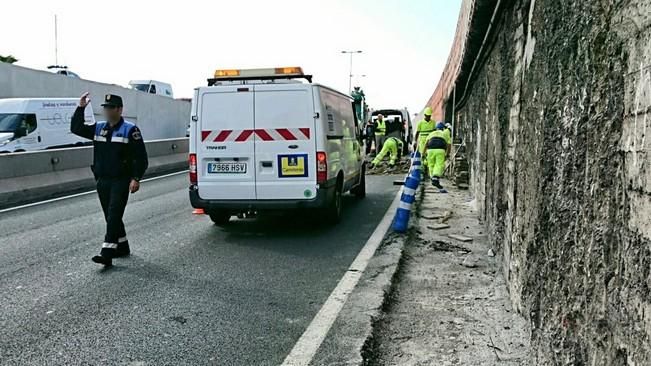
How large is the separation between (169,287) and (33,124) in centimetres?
1598

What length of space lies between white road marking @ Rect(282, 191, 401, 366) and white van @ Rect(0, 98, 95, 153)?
15.4m

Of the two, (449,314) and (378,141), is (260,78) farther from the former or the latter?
(378,141)

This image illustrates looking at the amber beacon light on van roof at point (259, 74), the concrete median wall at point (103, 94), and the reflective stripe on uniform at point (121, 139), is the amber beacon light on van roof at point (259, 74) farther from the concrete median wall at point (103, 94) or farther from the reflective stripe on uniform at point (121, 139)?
the concrete median wall at point (103, 94)

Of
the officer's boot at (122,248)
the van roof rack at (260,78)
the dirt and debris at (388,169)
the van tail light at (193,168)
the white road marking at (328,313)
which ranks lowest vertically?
the white road marking at (328,313)

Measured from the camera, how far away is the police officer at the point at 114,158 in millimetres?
6535

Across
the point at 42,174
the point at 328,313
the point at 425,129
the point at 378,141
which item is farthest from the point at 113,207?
the point at 378,141

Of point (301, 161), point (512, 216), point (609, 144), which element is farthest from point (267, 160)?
point (609, 144)

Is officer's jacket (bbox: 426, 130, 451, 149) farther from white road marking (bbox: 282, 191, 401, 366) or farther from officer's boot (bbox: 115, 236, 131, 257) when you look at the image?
officer's boot (bbox: 115, 236, 131, 257)

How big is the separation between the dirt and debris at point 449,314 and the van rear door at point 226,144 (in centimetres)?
264

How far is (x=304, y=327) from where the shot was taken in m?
4.38

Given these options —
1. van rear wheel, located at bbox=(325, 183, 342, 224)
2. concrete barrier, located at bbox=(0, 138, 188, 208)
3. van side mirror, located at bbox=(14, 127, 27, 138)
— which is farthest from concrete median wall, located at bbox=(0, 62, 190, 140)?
van rear wheel, located at bbox=(325, 183, 342, 224)

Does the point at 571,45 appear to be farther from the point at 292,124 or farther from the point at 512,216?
the point at 292,124

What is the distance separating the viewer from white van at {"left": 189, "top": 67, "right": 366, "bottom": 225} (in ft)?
25.8

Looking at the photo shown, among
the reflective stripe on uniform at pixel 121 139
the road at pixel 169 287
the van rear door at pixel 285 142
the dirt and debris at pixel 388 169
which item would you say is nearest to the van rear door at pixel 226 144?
the van rear door at pixel 285 142
